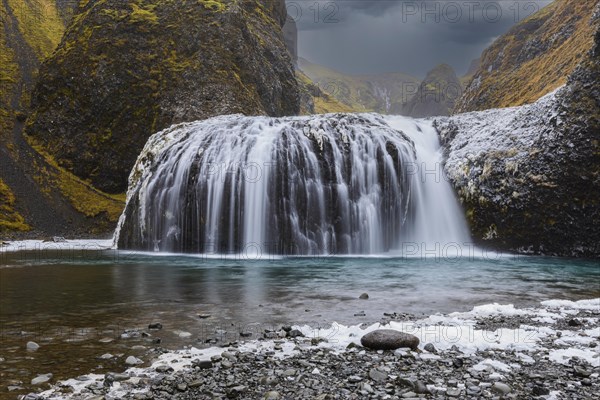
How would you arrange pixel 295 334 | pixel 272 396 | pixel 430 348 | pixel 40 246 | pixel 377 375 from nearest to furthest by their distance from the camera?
1. pixel 272 396
2. pixel 377 375
3. pixel 430 348
4. pixel 295 334
5. pixel 40 246

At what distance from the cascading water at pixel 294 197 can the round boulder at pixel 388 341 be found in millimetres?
17629

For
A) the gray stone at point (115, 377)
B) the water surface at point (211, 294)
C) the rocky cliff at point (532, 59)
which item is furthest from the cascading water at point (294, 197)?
the rocky cliff at point (532, 59)

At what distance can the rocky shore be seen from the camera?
500cm

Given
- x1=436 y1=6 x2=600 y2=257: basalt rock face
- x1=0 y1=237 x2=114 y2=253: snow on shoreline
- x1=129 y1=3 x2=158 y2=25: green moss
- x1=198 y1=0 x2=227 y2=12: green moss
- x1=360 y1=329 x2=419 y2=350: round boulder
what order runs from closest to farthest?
x1=360 y1=329 x2=419 y2=350: round boulder < x1=436 y1=6 x2=600 y2=257: basalt rock face < x1=0 y1=237 x2=114 y2=253: snow on shoreline < x1=129 y1=3 x2=158 y2=25: green moss < x1=198 y1=0 x2=227 y2=12: green moss

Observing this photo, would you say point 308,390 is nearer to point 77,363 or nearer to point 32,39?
point 77,363

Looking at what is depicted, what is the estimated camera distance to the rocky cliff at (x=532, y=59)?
2205 inches

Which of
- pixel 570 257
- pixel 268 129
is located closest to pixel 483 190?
pixel 570 257

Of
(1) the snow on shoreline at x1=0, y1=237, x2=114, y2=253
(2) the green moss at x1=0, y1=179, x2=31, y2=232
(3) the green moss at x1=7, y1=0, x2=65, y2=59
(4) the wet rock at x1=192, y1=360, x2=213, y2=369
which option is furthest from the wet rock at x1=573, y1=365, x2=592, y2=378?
(3) the green moss at x1=7, y1=0, x2=65, y2=59

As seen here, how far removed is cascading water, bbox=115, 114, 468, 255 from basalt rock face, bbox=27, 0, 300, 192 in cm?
2147

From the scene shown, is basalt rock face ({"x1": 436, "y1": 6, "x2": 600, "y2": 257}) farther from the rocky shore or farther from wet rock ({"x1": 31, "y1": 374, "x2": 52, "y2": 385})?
wet rock ({"x1": 31, "y1": 374, "x2": 52, "y2": 385})

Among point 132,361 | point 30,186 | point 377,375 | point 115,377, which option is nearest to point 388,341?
point 377,375

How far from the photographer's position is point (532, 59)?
255ft

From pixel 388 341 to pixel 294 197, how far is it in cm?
1895

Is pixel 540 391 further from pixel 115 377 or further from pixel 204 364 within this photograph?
pixel 115 377
